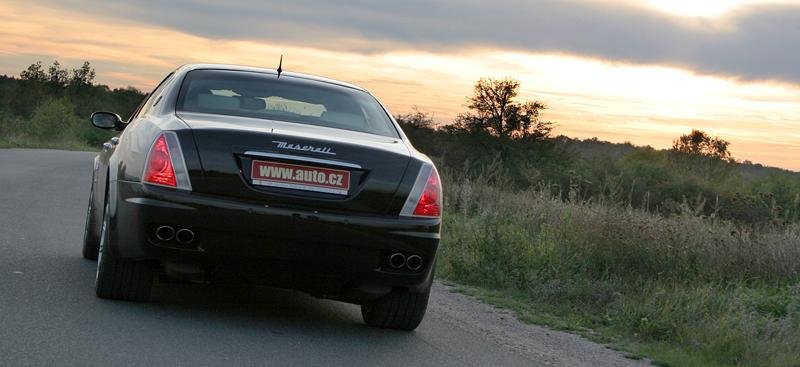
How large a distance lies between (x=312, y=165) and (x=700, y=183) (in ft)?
180

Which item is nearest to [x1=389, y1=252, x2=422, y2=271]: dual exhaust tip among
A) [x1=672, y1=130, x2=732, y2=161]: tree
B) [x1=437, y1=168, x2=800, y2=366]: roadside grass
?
[x1=437, y1=168, x2=800, y2=366]: roadside grass

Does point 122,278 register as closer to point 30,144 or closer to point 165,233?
point 165,233

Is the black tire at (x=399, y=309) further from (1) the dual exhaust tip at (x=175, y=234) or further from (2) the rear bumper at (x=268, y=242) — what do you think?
(1) the dual exhaust tip at (x=175, y=234)

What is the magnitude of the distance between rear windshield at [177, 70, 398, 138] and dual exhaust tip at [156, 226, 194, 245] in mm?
983

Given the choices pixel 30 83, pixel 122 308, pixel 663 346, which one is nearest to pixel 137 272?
pixel 122 308

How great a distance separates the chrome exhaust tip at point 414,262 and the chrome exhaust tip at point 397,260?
33 mm

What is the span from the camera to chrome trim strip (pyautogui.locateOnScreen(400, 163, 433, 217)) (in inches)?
236

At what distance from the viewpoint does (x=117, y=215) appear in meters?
6.09

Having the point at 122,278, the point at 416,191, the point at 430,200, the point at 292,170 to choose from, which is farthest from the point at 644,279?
the point at 122,278

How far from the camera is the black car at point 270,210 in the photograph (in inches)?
226

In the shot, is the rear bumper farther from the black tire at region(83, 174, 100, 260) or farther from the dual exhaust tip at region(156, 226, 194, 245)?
the black tire at region(83, 174, 100, 260)

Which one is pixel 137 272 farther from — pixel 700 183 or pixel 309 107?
pixel 700 183

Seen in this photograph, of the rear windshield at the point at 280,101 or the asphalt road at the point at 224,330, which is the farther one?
the rear windshield at the point at 280,101

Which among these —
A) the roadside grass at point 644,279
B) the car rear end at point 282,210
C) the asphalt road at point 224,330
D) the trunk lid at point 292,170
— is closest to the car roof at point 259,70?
the car rear end at point 282,210
